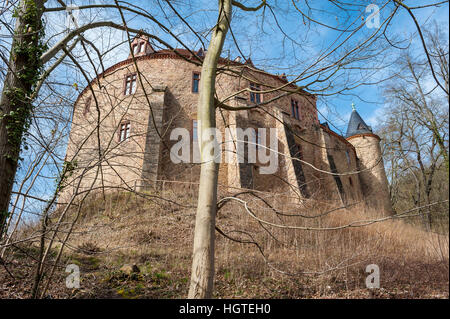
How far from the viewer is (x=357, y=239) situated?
738cm

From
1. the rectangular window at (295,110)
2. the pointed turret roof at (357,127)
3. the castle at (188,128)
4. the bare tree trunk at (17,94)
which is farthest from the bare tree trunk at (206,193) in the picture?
the pointed turret roof at (357,127)

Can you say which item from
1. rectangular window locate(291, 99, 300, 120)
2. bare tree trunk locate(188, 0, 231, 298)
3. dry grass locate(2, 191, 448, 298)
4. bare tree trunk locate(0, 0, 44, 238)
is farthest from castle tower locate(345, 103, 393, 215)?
bare tree trunk locate(0, 0, 44, 238)

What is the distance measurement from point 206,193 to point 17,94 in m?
2.76

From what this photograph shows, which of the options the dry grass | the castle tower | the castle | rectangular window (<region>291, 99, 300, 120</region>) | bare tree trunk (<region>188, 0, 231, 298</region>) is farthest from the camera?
the castle tower

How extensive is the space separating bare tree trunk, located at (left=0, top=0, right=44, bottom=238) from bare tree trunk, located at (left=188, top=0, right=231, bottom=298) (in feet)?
6.76

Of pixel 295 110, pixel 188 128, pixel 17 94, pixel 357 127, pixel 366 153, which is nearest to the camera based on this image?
pixel 17 94

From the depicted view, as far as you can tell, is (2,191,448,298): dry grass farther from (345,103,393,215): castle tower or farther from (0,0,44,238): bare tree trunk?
(345,103,393,215): castle tower

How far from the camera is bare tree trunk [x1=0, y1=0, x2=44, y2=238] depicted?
10.6 ft

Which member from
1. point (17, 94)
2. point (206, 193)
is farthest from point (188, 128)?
point (206, 193)

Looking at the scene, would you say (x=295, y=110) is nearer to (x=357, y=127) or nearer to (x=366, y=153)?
(x=366, y=153)

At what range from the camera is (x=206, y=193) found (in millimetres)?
2275
